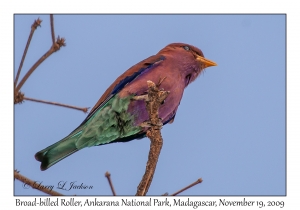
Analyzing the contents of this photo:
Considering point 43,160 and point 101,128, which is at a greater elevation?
point 101,128

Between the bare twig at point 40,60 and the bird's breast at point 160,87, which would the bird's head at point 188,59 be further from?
the bare twig at point 40,60

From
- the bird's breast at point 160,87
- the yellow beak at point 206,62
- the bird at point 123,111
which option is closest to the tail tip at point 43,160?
the bird at point 123,111

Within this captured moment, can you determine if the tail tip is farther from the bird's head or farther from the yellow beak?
the yellow beak

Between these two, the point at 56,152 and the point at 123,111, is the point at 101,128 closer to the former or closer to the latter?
the point at 123,111

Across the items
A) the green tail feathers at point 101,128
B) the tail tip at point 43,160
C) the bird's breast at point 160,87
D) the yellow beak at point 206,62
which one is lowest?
the tail tip at point 43,160

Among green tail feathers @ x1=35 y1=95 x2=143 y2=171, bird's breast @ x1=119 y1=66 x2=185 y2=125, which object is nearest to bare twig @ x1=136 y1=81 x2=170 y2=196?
bird's breast @ x1=119 y1=66 x2=185 y2=125

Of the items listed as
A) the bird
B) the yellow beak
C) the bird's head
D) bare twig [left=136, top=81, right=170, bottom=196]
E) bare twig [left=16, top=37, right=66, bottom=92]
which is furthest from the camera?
the yellow beak

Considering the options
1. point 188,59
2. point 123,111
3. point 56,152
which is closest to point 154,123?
point 123,111
